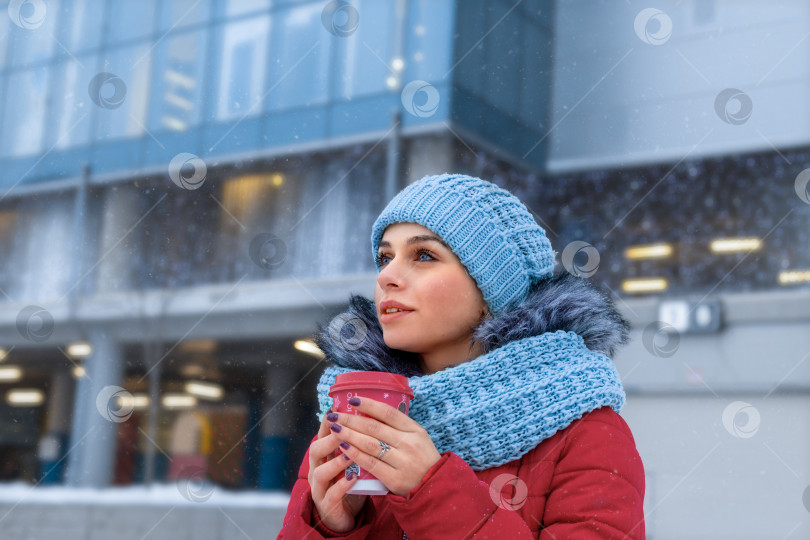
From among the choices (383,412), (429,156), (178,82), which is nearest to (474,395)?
(383,412)

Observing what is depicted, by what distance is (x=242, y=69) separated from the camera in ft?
8.51

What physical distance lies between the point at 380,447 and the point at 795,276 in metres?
1.98

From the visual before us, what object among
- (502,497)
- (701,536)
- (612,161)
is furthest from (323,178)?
(502,497)

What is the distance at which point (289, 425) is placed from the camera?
2.28 metres

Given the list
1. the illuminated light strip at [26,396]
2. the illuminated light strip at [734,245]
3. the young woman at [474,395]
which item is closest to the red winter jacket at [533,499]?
the young woman at [474,395]

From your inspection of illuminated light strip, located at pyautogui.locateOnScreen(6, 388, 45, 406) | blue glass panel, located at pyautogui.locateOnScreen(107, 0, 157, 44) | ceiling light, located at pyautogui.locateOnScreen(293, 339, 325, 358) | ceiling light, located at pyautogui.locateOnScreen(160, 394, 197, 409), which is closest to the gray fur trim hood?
ceiling light, located at pyautogui.locateOnScreen(293, 339, 325, 358)

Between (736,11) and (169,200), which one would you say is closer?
(736,11)

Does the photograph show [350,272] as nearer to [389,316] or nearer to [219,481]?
[219,481]

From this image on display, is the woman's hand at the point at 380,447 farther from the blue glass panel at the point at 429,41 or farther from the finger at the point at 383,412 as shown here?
the blue glass panel at the point at 429,41

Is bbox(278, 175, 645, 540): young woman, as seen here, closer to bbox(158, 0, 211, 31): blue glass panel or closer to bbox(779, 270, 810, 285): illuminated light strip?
bbox(779, 270, 810, 285): illuminated light strip

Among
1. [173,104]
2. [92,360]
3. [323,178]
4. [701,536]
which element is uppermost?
[173,104]

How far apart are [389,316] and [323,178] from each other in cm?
162

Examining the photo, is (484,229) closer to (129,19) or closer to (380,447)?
(380,447)

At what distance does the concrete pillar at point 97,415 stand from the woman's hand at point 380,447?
6.33ft
